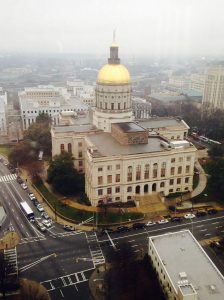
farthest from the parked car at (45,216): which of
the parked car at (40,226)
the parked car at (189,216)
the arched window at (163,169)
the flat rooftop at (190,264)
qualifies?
the parked car at (189,216)

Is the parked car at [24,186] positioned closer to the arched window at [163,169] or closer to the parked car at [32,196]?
the parked car at [32,196]

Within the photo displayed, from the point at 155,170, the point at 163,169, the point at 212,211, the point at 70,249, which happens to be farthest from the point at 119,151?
the point at 70,249

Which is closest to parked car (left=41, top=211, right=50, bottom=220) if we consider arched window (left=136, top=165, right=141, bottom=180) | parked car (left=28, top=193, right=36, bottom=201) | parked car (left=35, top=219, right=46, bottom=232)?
parked car (left=35, top=219, right=46, bottom=232)

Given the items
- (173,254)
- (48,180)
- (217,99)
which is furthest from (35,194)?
(217,99)

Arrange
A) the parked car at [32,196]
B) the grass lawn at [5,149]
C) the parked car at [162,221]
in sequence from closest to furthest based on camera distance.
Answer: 1. the parked car at [162,221]
2. the parked car at [32,196]
3. the grass lawn at [5,149]

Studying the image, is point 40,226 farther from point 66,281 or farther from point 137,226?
point 137,226

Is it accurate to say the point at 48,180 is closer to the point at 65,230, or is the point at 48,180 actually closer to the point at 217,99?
the point at 65,230
